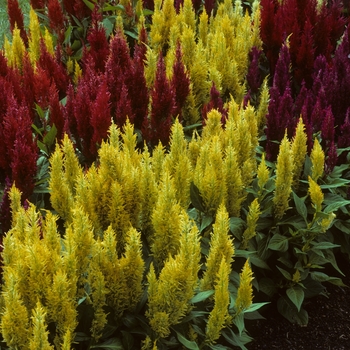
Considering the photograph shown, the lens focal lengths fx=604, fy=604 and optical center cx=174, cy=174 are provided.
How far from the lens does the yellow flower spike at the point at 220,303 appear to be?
2061 millimetres

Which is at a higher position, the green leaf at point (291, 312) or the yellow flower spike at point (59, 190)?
the yellow flower spike at point (59, 190)

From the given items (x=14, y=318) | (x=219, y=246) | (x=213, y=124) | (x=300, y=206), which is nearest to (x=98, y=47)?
(x=213, y=124)

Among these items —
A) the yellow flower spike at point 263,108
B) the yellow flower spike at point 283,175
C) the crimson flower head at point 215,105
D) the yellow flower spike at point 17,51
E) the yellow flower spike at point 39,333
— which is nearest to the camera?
the yellow flower spike at point 39,333

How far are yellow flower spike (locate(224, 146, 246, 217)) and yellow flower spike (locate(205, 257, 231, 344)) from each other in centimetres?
57

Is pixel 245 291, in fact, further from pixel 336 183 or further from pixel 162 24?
pixel 162 24

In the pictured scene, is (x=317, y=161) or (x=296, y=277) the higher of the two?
(x=317, y=161)

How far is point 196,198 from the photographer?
2684 mm

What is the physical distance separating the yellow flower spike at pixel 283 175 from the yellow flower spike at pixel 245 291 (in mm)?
724

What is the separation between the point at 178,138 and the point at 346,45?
1897 millimetres

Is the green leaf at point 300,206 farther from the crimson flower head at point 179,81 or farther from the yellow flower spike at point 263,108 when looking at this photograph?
the crimson flower head at point 179,81

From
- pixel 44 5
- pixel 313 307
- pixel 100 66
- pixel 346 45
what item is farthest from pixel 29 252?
pixel 44 5

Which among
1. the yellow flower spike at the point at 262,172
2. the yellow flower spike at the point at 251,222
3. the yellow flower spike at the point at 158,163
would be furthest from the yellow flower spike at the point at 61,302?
the yellow flower spike at the point at 262,172

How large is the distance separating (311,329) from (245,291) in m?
1.21

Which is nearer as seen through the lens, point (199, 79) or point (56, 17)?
point (199, 79)
